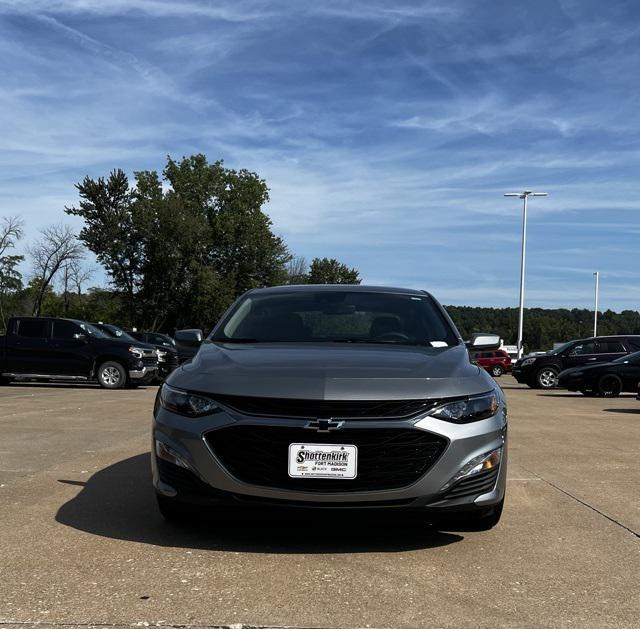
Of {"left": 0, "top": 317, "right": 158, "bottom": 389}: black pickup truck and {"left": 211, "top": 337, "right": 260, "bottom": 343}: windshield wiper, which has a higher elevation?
{"left": 211, "top": 337, "right": 260, "bottom": 343}: windshield wiper

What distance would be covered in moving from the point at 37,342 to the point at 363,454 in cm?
1721

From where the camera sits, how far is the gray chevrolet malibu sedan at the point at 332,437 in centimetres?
402

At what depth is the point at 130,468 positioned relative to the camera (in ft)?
23.1

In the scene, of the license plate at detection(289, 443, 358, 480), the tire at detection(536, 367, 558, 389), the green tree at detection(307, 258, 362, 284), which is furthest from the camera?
the green tree at detection(307, 258, 362, 284)

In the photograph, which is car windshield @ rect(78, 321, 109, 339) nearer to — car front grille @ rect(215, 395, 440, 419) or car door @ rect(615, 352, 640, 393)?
car door @ rect(615, 352, 640, 393)

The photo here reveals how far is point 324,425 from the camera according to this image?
4008 mm

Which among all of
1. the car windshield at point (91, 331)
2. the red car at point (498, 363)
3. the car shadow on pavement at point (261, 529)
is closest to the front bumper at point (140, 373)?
the car windshield at point (91, 331)

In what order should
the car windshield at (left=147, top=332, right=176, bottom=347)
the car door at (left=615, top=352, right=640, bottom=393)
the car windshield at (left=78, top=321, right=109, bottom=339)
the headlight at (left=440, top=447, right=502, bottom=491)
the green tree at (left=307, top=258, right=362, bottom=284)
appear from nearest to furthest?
1. the headlight at (left=440, top=447, right=502, bottom=491)
2. the car windshield at (left=78, top=321, right=109, bottom=339)
3. the car door at (left=615, top=352, right=640, bottom=393)
4. the car windshield at (left=147, top=332, right=176, bottom=347)
5. the green tree at (left=307, top=258, right=362, bottom=284)

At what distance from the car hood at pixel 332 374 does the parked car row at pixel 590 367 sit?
17.3 metres

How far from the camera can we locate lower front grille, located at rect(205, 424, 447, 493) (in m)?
4.02

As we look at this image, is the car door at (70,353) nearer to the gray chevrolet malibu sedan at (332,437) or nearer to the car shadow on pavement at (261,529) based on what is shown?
the car shadow on pavement at (261,529)

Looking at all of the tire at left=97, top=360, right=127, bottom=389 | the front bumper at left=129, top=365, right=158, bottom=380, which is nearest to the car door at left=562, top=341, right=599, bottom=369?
the front bumper at left=129, top=365, right=158, bottom=380

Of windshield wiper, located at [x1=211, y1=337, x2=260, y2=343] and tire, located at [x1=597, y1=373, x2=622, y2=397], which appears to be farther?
tire, located at [x1=597, y1=373, x2=622, y2=397]

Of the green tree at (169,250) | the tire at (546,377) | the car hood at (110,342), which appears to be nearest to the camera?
the car hood at (110,342)
